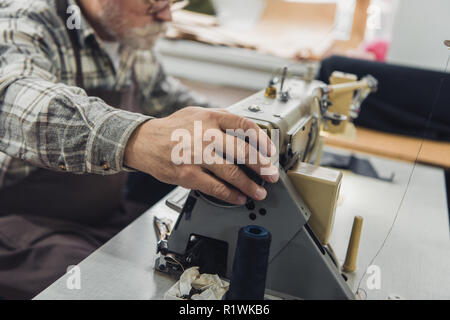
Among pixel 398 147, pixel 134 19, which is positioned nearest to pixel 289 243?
pixel 134 19

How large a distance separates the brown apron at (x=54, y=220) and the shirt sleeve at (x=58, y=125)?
1.04 ft

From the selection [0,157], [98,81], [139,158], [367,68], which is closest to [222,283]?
[139,158]

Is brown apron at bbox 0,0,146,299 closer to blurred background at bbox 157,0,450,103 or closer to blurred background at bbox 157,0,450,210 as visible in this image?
blurred background at bbox 157,0,450,210

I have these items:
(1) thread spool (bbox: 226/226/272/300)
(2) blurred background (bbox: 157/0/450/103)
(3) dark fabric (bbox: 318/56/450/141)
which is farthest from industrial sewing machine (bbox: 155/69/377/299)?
(2) blurred background (bbox: 157/0/450/103)

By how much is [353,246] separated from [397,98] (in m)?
1.42

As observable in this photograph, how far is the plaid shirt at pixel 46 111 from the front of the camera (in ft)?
2.50

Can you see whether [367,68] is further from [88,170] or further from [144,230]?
[88,170]

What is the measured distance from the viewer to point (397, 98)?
82.0 inches

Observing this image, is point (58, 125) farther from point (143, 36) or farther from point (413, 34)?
point (413, 34)

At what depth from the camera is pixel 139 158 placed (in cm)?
73

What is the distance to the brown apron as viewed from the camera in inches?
39.9

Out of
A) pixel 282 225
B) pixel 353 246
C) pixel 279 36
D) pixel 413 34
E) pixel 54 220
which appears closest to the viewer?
pixel 282 225

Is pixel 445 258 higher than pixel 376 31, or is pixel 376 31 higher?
pixel 376 31
